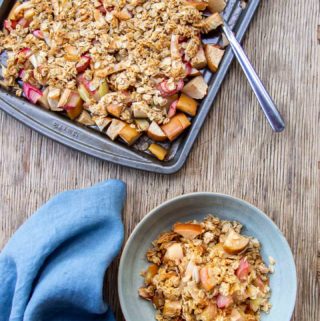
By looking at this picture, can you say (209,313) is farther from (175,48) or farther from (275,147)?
(175,48)

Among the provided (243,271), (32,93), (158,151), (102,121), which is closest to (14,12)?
(32,93)

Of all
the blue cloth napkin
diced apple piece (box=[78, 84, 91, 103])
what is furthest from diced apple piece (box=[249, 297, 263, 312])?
diced apple piece (box=[78, 84, 91, 103])

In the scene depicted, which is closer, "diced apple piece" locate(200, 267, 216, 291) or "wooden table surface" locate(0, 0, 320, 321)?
"diced apple piece" locate(200, 267, 216, 291)

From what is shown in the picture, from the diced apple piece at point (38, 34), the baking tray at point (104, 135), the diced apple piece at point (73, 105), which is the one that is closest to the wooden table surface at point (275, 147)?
the baking tray at point (104, 135)

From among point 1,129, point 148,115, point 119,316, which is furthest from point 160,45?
point 119,316

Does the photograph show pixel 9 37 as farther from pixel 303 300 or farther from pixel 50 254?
pixel 303 300

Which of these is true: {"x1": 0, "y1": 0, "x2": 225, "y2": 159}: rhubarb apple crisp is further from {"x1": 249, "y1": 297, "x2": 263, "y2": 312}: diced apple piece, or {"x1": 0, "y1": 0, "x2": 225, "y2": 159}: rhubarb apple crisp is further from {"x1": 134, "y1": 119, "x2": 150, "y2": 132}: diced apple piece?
{"x1": 249, "y1": 297, "x2": 263, "y2": 312}: diced apple piece
